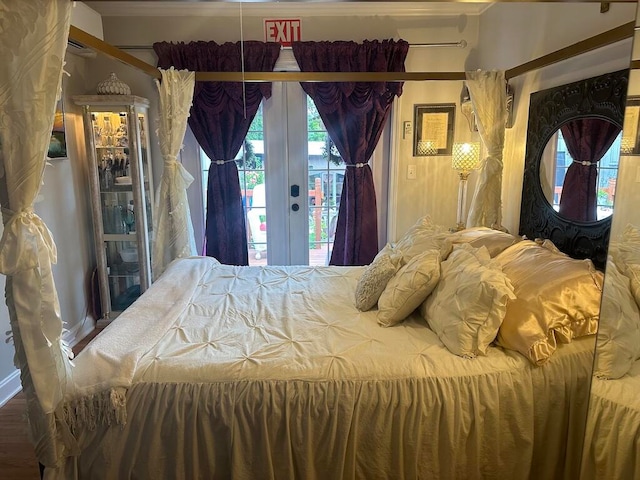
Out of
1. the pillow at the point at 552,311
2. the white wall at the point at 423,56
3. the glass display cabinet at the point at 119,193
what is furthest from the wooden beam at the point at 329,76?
the pillow at the point at 552,311

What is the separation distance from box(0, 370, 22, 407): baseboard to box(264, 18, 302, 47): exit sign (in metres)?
2.96

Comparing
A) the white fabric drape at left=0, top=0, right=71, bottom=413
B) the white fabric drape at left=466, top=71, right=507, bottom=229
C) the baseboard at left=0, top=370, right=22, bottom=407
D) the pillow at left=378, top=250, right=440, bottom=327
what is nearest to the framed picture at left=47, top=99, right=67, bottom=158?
the baseboard at left=0, top=370, right=22, bottom=407

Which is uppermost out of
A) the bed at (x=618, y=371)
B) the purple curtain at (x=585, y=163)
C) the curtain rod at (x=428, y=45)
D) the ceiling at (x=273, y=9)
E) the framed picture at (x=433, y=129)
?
the ceiling at (x=273, y=9)

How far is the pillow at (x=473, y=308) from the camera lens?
1.75 meters

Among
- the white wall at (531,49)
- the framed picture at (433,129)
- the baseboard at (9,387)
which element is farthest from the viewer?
the framed picture at (433,129)

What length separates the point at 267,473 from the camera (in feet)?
5.54

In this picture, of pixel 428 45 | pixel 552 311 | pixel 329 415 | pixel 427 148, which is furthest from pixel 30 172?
pixel 428 45

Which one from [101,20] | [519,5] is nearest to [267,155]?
[101,20]

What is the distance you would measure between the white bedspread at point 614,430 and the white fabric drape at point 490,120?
1.58 m

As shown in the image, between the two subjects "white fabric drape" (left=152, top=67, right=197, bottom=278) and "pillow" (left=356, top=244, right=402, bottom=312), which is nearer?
"pillow" (left=356, top=244, right=402, bottom=312)

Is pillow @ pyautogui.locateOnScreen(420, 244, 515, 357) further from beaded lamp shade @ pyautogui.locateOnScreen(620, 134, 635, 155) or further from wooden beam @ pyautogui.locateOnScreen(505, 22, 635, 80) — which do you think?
wooden beam @ pyautogui.locateOnScreen(505, 22, 635, 80)

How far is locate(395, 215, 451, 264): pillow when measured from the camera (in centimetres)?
236

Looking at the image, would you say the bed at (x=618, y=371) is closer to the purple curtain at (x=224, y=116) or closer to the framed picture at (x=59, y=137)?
the purple curtain at (x=224, y=116)

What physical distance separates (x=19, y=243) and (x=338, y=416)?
4.10ft
